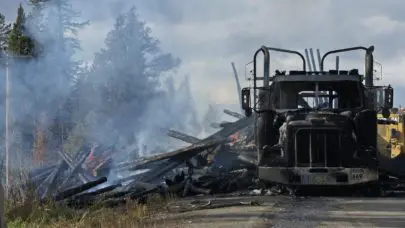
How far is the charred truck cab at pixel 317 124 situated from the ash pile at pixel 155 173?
2308mm

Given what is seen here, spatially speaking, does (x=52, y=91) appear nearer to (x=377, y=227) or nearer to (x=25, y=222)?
(x=25, y=222)

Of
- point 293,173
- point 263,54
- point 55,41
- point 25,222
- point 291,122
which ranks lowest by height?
point 25,222

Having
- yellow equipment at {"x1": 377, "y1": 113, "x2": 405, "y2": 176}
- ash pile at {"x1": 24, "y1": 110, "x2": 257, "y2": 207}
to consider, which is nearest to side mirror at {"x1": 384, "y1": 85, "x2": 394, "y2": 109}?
ash pile at {"x1": 24, "y1": 110, "x2": 257, "y2": 207}

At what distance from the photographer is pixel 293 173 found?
14.0m

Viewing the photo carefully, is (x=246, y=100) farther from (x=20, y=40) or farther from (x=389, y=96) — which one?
(x=20, y=40)

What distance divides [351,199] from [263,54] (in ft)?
12.3

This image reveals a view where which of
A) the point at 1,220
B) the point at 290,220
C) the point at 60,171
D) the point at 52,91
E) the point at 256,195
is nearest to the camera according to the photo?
the point at 1,220

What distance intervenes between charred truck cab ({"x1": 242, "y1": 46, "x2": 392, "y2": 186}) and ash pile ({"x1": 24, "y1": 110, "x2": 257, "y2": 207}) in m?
2.31

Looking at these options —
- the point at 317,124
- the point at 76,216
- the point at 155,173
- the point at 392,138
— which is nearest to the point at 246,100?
the point at 317,124

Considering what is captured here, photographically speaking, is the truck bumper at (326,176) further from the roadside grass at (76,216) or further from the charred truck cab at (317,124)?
the roadside grass at (76,216)

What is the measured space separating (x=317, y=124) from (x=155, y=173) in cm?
641

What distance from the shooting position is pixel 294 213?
11680 mm

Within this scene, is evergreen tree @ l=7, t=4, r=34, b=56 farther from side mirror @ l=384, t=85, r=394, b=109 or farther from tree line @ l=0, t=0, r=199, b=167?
side mirror @ l=384, t=85, r=394, b=109

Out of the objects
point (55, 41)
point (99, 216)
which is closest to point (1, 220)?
point (99, 216)
